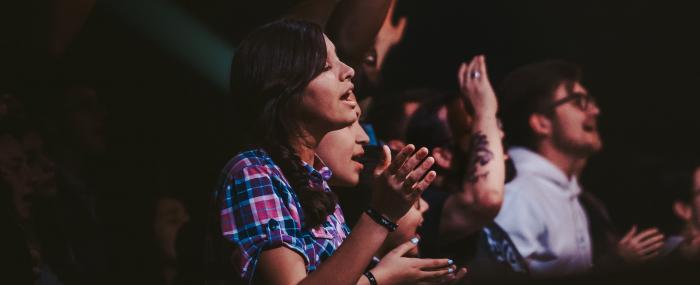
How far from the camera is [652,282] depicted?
3.18 metres

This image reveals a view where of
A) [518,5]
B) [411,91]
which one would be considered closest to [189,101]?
[411,91]

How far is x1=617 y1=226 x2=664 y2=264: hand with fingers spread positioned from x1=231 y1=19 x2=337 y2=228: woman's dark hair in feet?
5.32

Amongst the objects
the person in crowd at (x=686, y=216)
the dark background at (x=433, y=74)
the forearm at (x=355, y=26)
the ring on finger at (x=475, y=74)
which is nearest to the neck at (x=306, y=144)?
the forearm at (x=355, y=26)

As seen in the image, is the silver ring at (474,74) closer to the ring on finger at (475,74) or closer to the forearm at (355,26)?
the ring on finger at (475,74)

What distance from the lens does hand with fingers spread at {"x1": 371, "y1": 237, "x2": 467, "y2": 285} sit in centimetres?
209

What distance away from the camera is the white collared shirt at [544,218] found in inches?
131

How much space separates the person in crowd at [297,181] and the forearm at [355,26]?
370 mm

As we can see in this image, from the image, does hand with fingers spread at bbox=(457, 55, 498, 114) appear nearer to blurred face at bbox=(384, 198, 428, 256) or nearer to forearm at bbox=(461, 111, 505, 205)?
forearm at bbox=(461, 111, 505, 205)

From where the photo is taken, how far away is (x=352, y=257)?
1.94m

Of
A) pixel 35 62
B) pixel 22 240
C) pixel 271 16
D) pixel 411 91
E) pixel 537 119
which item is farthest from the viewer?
pixel 537 119

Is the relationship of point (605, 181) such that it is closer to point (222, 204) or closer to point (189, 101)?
point (189, 101)

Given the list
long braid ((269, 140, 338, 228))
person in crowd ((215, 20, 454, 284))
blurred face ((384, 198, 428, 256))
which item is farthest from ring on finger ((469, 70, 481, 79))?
long braid ((269, 140, 338, 228))

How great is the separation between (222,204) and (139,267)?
1.09m

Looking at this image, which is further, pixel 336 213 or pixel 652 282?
pixel 652 282
